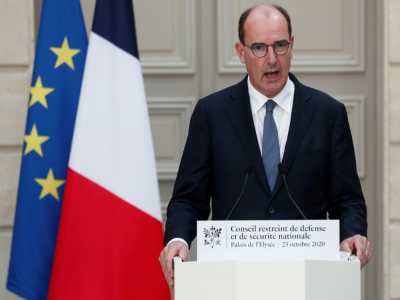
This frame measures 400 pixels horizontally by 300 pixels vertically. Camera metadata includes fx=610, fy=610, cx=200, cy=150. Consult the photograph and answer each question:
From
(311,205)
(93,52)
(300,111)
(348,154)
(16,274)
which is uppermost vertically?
(93,52)

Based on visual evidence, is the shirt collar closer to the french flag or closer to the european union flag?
the french flag

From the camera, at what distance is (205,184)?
2301mm

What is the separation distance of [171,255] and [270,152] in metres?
0.55

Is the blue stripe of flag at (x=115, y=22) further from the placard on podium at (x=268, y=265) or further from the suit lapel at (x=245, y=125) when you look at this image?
the placard on podium at (x=268, y=265)

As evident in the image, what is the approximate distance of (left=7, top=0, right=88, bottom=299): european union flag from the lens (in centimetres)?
304

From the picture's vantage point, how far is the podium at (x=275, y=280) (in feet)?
5.24

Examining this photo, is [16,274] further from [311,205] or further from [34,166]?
[311,205]

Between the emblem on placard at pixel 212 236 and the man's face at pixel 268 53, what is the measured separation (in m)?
0.72

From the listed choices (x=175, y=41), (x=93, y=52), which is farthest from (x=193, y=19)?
(x=93, y=52)

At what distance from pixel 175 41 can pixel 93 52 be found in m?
0.92

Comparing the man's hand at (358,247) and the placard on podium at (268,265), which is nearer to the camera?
the placard on podium at (268,265)

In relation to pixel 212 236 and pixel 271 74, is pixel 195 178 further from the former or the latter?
pixel 212 236

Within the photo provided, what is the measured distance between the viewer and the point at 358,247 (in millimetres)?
1918

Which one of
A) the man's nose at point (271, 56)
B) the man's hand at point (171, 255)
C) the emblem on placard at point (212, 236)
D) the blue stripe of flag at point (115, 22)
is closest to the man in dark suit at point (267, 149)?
the man's nose at point (271, 56)
